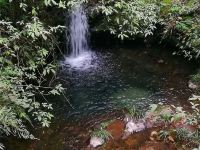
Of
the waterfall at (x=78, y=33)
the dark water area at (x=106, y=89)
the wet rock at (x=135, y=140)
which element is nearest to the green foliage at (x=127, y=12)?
the dark water area at (x=106, y=89)

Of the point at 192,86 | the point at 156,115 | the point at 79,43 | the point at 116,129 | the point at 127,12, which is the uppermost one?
the point at 127,12

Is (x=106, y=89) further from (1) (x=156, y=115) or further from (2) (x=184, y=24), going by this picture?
(2) (x=184, y=24)

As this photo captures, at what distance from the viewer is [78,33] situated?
10.5 m

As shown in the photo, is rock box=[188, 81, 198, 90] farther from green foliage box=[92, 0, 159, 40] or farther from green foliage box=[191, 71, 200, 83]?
green foliage box=[92, 0, 159, 40]

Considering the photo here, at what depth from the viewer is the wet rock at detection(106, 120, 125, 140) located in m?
6.59

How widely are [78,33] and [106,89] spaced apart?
9.48 ft

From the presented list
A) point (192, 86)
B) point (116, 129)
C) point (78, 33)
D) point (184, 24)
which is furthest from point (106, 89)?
point (78, 33)

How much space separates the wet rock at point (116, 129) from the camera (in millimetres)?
6590

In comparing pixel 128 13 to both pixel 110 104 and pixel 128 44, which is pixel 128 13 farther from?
pixel 128 44

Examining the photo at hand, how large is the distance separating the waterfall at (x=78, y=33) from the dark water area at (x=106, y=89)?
433 mm

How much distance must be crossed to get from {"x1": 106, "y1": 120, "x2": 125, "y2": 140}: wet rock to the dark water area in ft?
0.97

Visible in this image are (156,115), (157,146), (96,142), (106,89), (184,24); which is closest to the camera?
(157,146)

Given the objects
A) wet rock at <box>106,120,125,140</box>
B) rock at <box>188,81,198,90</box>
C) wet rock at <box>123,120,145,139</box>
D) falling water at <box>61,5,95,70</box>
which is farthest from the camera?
falling water at <box>61,5,95,70</box>

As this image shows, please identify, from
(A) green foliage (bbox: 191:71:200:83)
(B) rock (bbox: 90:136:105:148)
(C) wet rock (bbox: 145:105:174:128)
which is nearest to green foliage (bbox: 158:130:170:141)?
(C) wet rock (bbox: 145:105:174:128)
